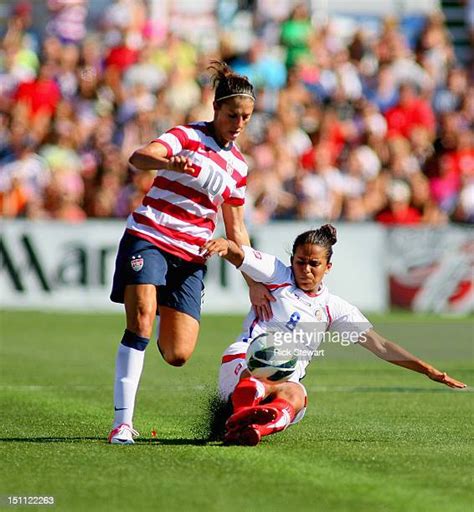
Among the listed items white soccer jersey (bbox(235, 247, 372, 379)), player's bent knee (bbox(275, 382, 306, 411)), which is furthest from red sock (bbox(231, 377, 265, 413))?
white soccer jersey (bbox(235, 247, 372, 379))

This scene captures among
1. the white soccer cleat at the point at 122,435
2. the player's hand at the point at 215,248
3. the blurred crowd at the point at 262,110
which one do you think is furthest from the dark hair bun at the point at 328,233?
the blurred crowd at the point at 262,110

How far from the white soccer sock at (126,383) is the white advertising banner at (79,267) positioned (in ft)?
37.2

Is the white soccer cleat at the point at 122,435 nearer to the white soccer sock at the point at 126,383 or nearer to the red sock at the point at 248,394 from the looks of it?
the white soccer sock at the point at 126,383

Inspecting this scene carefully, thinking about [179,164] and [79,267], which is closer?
[179,164]

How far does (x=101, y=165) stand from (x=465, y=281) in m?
5.77

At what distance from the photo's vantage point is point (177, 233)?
823 cm

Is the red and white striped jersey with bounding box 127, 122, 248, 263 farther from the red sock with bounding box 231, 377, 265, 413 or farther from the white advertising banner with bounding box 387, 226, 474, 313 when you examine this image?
the white advertising banner with bounding box 387, 226, 474, 313

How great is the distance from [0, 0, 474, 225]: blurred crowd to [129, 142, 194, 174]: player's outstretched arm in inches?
457

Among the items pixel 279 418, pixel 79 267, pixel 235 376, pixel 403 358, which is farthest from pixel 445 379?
pixel 79 267

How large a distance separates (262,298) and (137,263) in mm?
772

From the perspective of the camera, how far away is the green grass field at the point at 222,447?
239 inches

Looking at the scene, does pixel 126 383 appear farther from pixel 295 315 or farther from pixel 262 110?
pixel 262 110

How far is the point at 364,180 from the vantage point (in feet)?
68.9

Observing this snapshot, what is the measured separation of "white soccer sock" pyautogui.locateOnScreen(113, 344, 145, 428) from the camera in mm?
7863
